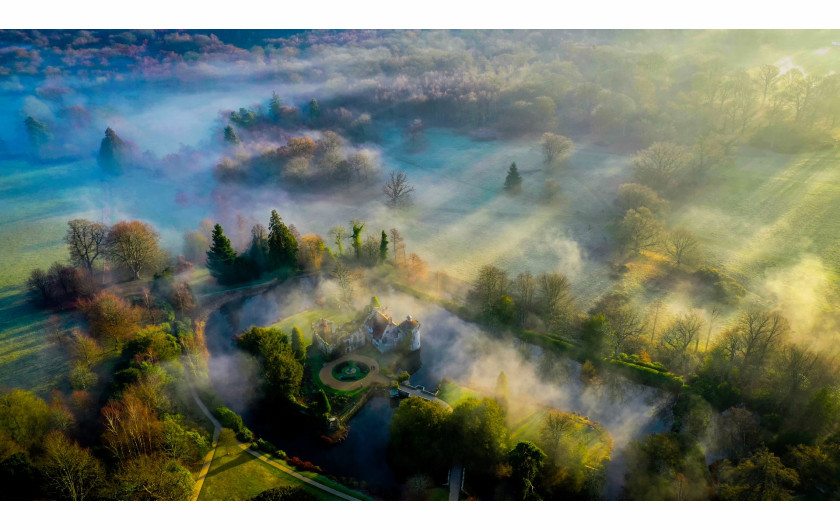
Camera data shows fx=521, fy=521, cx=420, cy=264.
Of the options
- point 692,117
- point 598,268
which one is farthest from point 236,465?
point 692,117

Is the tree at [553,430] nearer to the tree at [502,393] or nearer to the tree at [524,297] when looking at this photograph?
the tree at [502,393]

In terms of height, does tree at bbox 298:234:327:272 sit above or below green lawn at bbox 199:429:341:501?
above

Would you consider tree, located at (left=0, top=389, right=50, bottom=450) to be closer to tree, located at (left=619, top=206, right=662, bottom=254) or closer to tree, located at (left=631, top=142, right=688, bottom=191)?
tree, located at (left=619, top=206, right=662, bottom=254)

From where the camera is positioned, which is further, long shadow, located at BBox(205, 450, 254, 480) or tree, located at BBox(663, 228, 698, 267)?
tree, located at BBox(663, 228, 698, 267)

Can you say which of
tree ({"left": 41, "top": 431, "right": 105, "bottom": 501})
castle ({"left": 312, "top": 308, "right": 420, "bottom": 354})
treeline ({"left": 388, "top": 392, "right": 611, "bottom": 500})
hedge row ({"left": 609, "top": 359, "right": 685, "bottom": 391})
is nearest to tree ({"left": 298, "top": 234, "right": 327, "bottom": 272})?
castle ({"left": 312, "top": 308, "right": 420, "bottom": 354})

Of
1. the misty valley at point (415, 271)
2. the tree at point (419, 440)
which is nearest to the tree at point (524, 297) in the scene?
the misty valley at point (415, 271)

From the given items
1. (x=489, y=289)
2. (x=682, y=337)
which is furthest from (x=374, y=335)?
(x=682, y=337)

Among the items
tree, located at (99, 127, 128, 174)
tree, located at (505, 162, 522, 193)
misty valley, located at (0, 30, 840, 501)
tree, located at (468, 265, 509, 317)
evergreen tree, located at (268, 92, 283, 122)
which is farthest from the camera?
evergreen tree, located at (268, 92, 283, 122)
